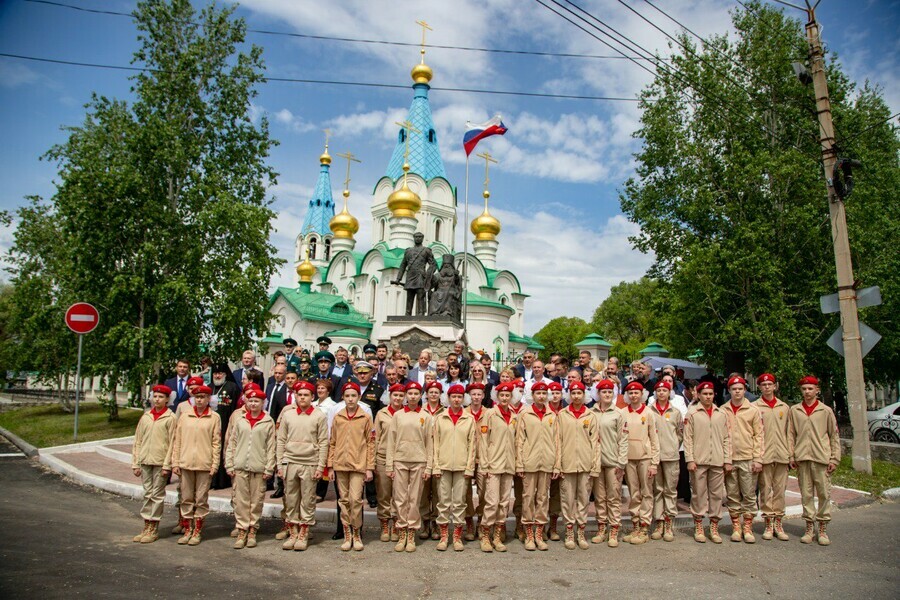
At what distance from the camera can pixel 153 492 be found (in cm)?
620

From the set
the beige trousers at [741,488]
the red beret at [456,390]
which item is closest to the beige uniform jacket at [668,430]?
the beige trousers at [741,488]

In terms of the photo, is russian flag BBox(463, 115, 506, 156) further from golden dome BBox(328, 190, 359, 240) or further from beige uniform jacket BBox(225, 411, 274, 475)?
golden dome BBox(328, 190, 359, 240)

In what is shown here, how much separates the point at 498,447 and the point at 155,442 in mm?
3582

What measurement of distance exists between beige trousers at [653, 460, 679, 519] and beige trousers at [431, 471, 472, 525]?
7.26 ft

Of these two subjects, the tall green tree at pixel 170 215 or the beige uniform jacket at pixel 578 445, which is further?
the tall green tree at pixel 170 215

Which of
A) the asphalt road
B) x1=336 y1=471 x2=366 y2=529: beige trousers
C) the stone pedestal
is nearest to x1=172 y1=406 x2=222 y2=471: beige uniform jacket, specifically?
the asphalt road

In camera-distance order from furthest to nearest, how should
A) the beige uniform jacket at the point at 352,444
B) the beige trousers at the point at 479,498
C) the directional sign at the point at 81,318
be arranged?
the directional sign at the point at 81,318 → the beige trousers at the point at 479,498 → the beige uniform jacket at the point at 352,444

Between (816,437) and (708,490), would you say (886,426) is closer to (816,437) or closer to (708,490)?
(816,437)

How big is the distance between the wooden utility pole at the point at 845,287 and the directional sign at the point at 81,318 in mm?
14044

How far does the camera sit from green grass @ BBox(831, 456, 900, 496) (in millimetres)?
9766

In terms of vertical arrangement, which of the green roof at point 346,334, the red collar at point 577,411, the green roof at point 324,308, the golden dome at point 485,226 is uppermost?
the golden dome at point 485,226

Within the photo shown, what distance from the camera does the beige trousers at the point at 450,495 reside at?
629 cm

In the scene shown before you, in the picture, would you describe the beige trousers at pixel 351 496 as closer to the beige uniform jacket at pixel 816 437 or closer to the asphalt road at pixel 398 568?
the asphalt road at pixel 398 568

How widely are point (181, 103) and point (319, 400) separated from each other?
11878 millimetres
